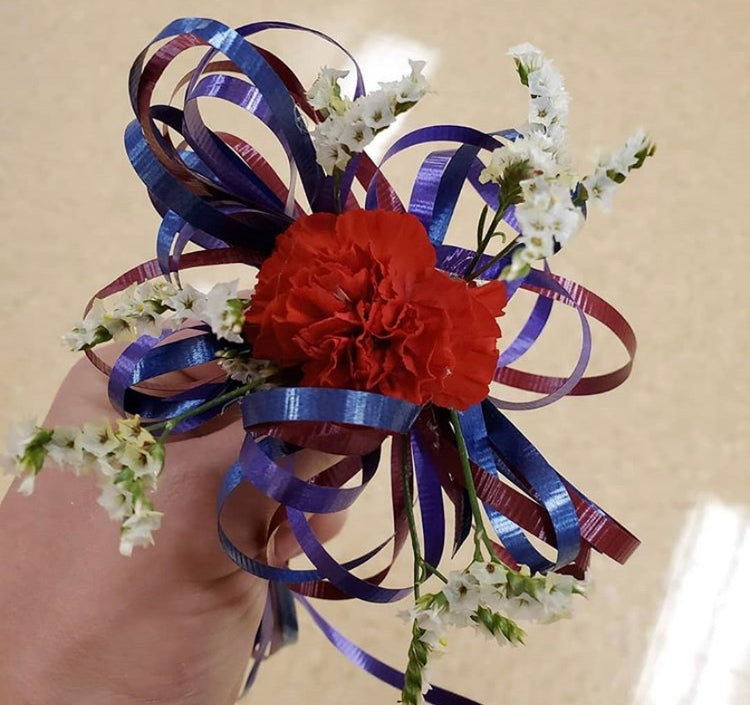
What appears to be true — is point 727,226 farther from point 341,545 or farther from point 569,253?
point 341,545

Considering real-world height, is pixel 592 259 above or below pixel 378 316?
above

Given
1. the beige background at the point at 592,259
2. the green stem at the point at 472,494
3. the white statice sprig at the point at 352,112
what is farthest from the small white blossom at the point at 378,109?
the beige background at the point at 592,259

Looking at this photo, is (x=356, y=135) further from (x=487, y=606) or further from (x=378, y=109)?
(x=487, y=606)

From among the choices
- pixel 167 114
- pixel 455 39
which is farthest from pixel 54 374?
pixel 455 39

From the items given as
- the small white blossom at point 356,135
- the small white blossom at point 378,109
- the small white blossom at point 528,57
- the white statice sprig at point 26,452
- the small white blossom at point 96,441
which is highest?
the small white blossom at point 528,57

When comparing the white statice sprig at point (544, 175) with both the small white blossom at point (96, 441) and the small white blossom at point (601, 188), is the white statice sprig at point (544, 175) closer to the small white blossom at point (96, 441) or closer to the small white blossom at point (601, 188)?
the small white blossom at point (601, 188)

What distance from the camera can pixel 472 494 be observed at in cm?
28

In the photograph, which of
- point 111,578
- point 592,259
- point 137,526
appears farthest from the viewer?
point 592,259

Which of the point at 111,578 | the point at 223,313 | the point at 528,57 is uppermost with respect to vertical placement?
the point at 528,57

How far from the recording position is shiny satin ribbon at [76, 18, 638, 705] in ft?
0.99

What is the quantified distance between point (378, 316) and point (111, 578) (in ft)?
0.60

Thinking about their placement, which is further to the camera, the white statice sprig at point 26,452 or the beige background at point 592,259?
the beige background at point 592,259

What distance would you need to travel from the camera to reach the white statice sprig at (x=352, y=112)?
0.26 metres

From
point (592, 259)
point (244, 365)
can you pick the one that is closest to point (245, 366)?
point (244, 365)
